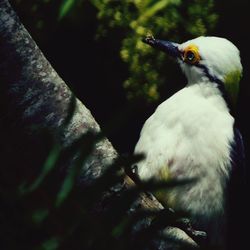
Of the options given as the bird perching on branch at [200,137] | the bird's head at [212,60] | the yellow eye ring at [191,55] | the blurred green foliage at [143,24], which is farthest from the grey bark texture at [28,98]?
the yellow eye ring at [191,55]

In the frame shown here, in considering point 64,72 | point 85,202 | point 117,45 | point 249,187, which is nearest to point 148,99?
point 117,45

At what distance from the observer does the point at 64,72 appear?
3941 mm

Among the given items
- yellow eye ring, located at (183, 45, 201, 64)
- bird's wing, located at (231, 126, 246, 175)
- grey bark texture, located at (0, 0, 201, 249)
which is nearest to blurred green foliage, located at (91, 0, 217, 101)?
yellow eye ring, located at (183, 45, 201, 64)

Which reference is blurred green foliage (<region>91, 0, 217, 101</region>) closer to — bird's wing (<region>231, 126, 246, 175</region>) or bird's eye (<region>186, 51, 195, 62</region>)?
bird's eye (<region>186, 51, 195, 62</region>)

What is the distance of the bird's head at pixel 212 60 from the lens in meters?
3.41

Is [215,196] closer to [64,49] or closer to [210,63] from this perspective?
[210,63]

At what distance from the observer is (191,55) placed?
11.6ft

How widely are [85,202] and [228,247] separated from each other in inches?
93.4

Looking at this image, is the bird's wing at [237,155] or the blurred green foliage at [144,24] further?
the bird's wing at [237,155]

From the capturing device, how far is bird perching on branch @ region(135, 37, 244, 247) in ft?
10.6

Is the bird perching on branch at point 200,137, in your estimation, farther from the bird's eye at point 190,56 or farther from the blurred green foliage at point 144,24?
the blurred green foliage at point 144,24

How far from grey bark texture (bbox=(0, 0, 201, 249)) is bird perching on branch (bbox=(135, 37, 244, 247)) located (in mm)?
888

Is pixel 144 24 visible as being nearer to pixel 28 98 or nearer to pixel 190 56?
pixel 190 56

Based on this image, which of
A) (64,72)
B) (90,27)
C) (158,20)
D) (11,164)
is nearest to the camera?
(11,164)
